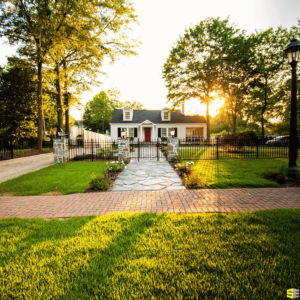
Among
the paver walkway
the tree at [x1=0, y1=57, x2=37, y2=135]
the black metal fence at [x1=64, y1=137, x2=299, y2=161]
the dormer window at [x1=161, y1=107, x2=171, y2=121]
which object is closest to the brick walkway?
the paver walkway

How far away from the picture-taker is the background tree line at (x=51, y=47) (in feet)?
42.1

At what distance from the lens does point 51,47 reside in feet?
43.1

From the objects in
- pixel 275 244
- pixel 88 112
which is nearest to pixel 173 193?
pixel 275 244

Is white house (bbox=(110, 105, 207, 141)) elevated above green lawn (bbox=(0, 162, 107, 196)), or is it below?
above

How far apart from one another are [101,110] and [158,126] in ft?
78.6

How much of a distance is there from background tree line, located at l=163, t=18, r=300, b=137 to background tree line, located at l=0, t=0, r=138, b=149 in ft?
33.3

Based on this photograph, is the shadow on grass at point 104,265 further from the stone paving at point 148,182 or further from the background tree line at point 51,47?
the background tree line at point 51,47

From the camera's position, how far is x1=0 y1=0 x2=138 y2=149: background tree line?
505 inches

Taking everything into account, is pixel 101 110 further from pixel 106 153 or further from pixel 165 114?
pixel 106 153

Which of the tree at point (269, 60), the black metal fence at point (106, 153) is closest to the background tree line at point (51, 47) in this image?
the black metal fence at point (106, 153)

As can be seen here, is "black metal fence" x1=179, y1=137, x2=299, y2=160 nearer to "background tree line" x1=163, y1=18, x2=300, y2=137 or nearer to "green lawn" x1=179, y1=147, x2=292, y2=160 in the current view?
"green lawn" x1=179, y1=147, x2=292, y2=160

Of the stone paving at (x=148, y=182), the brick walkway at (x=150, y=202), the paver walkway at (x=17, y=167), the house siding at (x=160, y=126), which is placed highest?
the house siding at (x=160, y=126)

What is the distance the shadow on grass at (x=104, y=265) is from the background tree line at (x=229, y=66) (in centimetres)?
2418

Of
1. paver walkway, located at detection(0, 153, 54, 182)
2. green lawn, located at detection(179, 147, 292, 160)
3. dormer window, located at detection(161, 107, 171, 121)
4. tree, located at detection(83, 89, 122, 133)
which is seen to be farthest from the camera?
tree, located at detection(83, 89, 122, 133)
